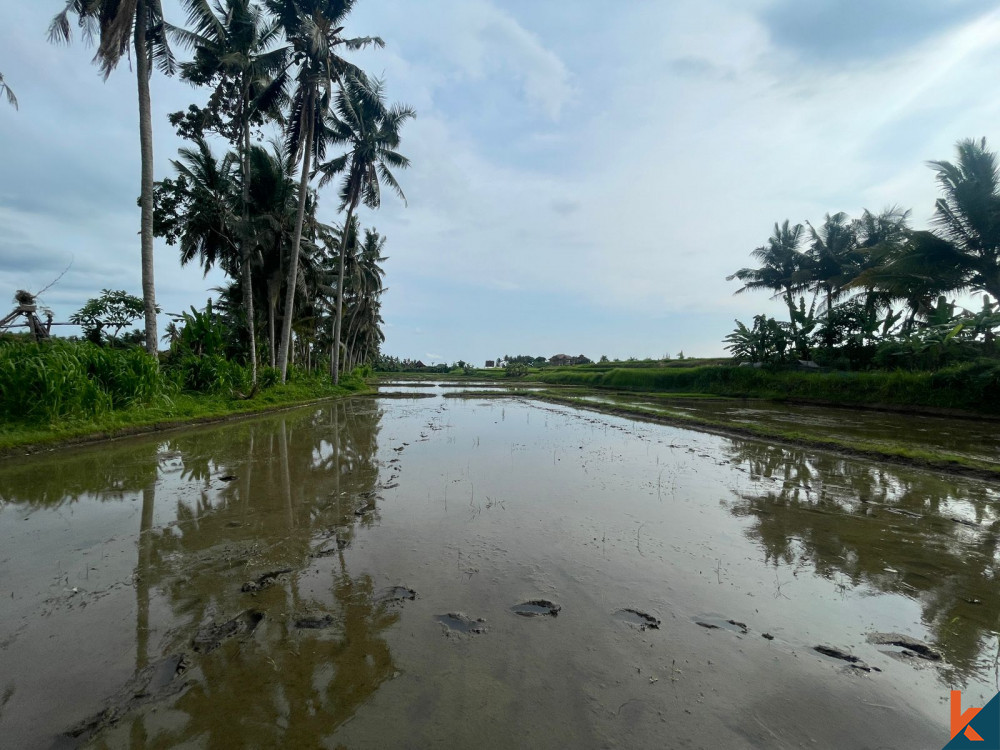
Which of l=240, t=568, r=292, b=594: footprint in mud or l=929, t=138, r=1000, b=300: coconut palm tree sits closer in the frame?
l=240, t=568, r=292, b=594: footprint in mud

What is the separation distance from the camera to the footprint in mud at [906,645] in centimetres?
254

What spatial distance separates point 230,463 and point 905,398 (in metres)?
22.2

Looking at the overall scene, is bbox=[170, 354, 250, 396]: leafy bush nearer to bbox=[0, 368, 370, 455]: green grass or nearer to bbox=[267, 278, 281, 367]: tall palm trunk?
bbox=[0, 368, 370, 455]: green grass

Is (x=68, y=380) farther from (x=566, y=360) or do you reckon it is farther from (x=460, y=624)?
(x=566, y=360)

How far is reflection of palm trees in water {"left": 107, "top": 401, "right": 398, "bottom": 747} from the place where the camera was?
1.94 metres

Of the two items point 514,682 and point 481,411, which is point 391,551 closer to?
point 514,682

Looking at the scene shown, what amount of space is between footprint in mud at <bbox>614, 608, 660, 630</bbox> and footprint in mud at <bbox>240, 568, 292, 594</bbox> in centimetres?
250

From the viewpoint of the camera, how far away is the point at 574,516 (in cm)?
488

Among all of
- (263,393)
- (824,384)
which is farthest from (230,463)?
(824,384)

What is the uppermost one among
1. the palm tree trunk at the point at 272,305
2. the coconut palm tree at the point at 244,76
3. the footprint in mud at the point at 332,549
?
the coconut palm tree at the point at 244,76

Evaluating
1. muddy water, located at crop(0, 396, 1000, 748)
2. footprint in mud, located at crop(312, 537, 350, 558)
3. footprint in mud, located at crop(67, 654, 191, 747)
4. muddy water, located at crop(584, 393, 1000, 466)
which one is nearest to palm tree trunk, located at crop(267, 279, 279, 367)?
muddy water, located at crop(0, 396, 1000, 748)

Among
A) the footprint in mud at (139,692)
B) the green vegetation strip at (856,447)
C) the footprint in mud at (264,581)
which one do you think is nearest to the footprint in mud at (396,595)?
the footprint in mud at (264,581)

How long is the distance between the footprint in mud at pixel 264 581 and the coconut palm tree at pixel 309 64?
15.4 meters

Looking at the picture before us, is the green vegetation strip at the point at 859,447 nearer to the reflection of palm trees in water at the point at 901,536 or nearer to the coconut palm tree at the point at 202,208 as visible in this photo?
the reflection of palm trees in water at the point at 901,536
